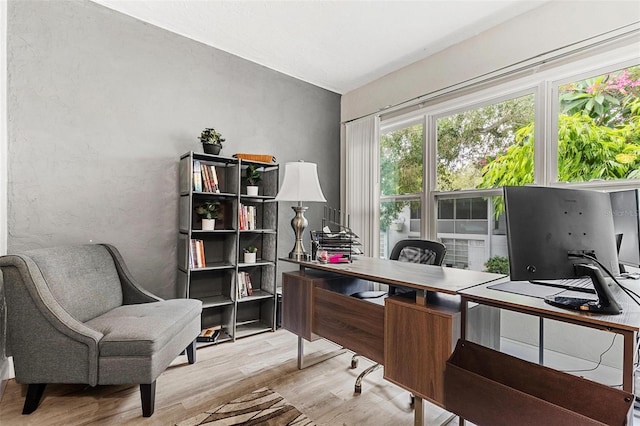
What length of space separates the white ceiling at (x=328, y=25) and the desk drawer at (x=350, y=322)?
2.11m

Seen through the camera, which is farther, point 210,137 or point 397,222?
point 397,222

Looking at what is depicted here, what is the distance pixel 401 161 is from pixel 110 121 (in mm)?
2718

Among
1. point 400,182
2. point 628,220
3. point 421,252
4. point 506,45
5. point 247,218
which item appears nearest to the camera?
point 628,220

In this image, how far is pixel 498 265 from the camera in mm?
2732

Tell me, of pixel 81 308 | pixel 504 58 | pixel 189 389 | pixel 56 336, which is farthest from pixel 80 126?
pixel 504 58

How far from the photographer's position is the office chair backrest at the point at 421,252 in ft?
7.55

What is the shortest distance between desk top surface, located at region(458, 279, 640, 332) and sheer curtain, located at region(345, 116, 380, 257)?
2148 millimetres

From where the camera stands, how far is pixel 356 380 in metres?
2.05

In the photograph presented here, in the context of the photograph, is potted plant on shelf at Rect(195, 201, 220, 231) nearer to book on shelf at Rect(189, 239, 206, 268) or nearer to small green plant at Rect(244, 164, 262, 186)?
book on shelf at Rect(189, 239, 206, 268)

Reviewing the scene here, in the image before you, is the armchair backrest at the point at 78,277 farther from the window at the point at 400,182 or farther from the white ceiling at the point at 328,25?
the window at the point at 400,182

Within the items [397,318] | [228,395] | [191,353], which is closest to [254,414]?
[228,395]

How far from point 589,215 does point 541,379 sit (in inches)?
24.4

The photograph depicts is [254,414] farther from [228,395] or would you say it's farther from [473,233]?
[473,233]

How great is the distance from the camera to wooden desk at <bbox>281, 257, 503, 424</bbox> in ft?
4.52
